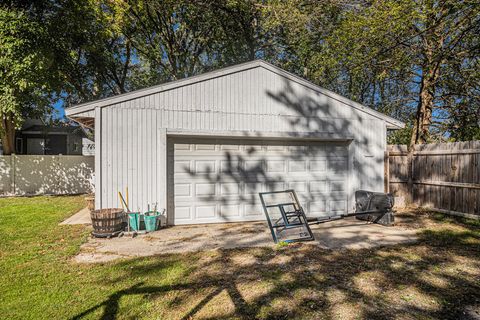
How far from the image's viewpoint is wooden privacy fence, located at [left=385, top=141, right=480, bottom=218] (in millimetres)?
6781

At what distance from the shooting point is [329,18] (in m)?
13.6

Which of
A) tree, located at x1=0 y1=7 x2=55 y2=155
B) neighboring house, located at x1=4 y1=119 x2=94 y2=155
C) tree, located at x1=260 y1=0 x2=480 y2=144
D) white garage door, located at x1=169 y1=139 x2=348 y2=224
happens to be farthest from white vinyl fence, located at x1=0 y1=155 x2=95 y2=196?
tree, located at x1=260 y1=0 x2=480 y2=144

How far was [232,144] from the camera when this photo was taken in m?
7.00

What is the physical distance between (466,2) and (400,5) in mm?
1478

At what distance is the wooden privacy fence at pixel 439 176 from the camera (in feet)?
22.2

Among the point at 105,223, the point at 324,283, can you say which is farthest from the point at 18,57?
the point at 324,283

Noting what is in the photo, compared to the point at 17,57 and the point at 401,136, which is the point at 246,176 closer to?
the point at 17,57

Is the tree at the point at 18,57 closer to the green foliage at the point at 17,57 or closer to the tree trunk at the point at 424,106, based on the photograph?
the green foliage at the point at 17,57

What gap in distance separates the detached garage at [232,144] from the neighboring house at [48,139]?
1565 centimetres

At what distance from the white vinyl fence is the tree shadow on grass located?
10571 mm

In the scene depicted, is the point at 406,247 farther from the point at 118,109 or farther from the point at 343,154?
the point at 118,109

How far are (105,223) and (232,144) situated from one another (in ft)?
10.8

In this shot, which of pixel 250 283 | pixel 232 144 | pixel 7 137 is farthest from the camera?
pixel 7 137

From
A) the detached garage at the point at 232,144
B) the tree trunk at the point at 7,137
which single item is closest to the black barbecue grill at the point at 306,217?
the detached garage at the point at 232,144
